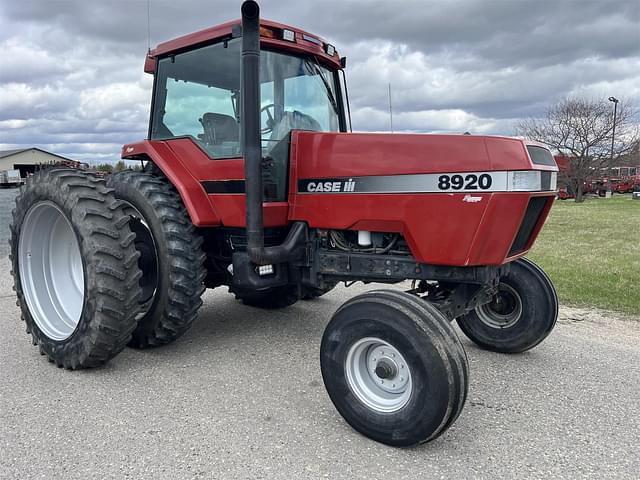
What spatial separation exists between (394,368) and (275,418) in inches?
32.1

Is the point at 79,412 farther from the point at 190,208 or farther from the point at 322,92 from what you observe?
the point at 322,92

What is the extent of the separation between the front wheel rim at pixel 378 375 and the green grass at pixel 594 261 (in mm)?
3905

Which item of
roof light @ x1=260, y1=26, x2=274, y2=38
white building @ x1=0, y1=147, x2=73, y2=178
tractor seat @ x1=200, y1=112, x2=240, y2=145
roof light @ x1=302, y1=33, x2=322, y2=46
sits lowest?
tractor seat @ x1=200, y1=112, x2=240, y2=145

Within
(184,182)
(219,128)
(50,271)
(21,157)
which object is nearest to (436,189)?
(219,128)

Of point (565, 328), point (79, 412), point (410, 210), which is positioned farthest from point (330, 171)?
point (565, 328)

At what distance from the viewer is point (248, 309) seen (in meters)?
5.72

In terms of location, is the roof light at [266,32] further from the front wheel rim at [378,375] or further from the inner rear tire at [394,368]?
the front wheel rim at [378,375]

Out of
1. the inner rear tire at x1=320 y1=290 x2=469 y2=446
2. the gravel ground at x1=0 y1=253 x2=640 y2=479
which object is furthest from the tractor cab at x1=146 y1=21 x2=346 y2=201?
the gravel ground at x1=0 y1=253 x2=640 y2=479

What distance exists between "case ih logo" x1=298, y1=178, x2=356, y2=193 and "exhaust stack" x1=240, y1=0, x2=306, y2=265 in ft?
1.45

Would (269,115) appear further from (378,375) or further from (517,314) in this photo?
(517,314)

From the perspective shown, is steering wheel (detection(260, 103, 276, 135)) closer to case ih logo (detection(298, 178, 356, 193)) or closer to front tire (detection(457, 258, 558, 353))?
case ih logo (detection(298, 178, 356, 193))

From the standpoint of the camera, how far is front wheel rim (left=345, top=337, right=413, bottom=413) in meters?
2.94

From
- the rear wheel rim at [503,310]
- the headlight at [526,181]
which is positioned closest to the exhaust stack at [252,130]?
the headlight at [526,181]

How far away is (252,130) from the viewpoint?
3.27 m
